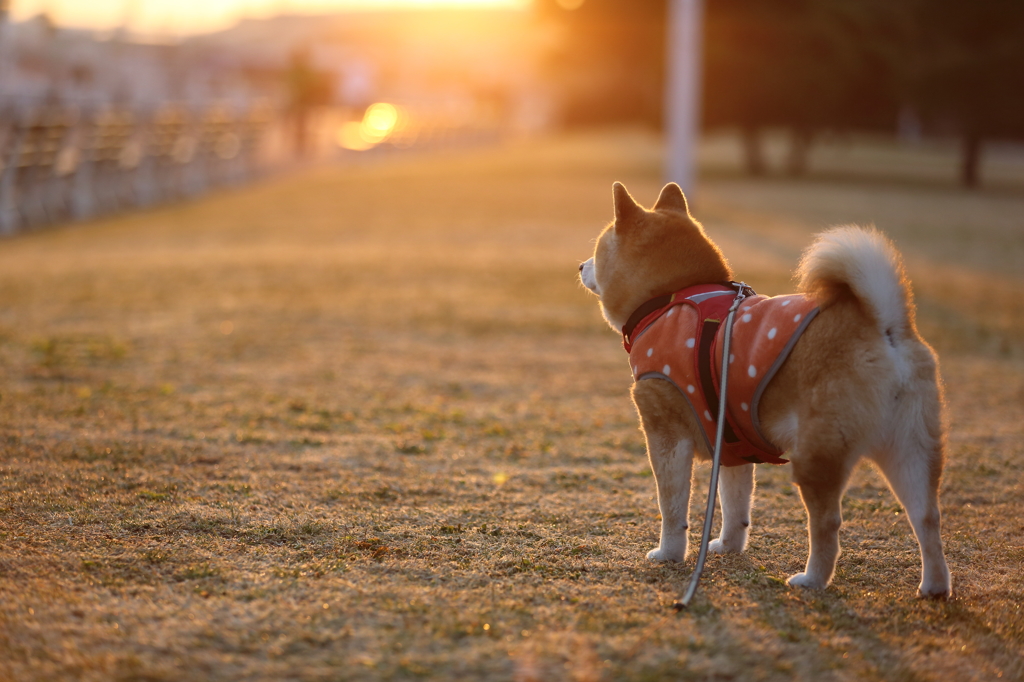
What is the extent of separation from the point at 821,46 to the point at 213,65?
4641 cm

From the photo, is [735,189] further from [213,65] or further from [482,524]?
[213,65]

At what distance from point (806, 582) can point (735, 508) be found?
1.48 ft

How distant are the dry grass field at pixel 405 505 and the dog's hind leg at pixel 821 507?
0.08m

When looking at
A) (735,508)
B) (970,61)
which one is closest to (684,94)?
(970,61)

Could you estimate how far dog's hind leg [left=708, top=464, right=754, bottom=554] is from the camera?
3740 mm

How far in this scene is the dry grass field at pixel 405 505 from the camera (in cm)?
286

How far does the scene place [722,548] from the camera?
3750 mm

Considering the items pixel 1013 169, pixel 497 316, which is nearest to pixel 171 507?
pixel 497 316

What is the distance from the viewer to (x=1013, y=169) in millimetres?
39562

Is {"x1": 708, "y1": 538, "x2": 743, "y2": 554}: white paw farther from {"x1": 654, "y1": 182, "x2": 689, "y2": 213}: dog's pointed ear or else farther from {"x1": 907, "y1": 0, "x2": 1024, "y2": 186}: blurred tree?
{"x1": 907, "y1": 0, "x2": 1024, "y2": 186}: blurred tree

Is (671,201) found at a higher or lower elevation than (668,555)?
higher

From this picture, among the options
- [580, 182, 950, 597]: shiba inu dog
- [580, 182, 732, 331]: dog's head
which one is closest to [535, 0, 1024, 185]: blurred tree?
[580, 182, 732, 331]: dog's head

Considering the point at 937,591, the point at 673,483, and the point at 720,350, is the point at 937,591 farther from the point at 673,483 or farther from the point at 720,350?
the point at 720,350

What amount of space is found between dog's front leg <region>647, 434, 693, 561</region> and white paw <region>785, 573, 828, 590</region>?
0.40 metres
